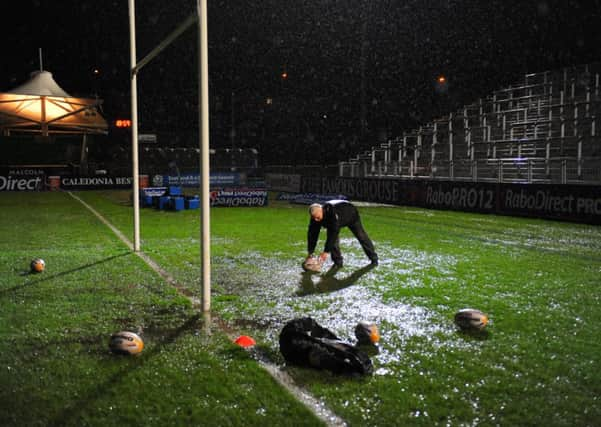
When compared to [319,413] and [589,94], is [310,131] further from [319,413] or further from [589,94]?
[319,413]

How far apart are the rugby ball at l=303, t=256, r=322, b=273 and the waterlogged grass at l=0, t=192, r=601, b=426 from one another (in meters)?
0.21

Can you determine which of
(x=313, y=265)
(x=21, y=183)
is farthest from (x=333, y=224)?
(x=21, y=183)

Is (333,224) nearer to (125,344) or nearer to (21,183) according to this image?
(125,344)

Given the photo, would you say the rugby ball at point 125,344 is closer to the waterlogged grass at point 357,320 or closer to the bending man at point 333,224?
the waterlogged grass at point 357,320

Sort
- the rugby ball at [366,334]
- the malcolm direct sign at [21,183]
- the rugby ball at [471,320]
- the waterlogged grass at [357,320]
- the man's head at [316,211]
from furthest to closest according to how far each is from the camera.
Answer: the malcolm direct sign at [21,183]
the man's head at [316,211]
the rugby ball at [471,320]
the rugby ball at [366,334]
the waterlogged grass at [357,320]

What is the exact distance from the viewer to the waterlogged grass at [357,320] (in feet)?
13.6

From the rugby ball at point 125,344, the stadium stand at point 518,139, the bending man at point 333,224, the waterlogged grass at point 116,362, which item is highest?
the stadium stand at point 518,139

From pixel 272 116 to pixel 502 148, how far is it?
26.5 m

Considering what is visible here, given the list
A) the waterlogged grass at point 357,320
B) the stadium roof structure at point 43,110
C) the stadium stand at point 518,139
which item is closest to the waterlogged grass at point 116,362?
the waterlogged grass at point 357,320

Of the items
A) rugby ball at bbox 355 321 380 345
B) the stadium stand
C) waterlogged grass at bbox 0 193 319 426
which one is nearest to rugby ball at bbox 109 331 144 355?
waterlogged grass at bbox 0 193 319 426

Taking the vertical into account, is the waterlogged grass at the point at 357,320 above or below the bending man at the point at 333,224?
below

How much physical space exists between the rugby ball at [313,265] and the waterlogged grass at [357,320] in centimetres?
21

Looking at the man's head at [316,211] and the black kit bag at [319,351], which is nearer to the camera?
the black kit bag at [319,351]

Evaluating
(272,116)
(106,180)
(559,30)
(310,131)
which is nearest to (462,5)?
(559,30)
